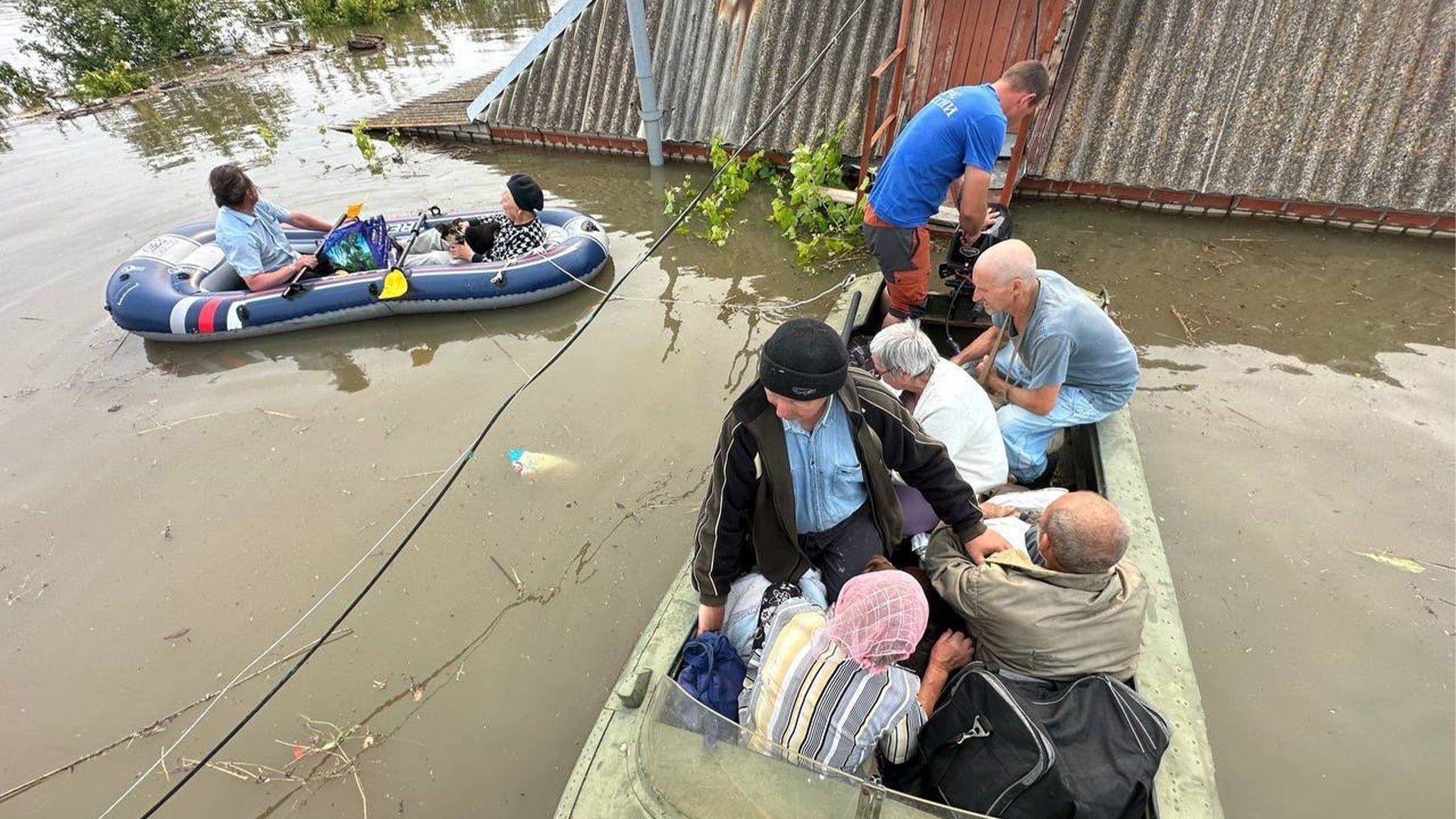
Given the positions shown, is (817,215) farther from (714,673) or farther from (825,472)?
(714,673)

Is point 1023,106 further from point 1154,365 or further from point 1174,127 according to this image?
point 1174,127

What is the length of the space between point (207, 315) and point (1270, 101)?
1050cm

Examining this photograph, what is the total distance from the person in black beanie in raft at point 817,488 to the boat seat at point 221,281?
6614mm

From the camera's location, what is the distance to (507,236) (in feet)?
20.9

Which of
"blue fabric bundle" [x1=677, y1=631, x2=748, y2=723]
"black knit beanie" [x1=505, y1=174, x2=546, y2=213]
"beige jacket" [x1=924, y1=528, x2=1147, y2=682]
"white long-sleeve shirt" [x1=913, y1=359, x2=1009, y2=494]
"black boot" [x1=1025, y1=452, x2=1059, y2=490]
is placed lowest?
"blue fabric bundle" [x1=677, y1=631, x2=748, y2=723]

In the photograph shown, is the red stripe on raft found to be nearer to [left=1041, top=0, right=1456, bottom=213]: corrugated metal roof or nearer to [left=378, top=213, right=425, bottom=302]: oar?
[left=378, top=213, right=425, bottom=302]: oar

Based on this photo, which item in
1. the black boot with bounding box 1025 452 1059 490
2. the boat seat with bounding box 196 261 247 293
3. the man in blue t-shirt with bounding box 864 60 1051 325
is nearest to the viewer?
the black boot with bounding box 1025 452 1059 490

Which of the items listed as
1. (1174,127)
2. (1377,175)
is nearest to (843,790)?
(1174,127)

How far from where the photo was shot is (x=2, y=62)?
13.9 m

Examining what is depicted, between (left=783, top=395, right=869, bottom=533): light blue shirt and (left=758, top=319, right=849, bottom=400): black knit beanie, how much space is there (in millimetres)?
298

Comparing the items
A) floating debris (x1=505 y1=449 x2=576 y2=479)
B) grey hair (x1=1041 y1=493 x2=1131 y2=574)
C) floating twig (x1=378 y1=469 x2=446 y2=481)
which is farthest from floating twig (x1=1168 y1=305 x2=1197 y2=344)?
floating twig (x1=378 y1=469 x2=446 y2=481)

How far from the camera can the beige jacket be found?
203 cm

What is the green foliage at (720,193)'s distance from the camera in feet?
23.3

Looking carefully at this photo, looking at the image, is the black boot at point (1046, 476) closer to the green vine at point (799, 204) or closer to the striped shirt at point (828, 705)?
the striped shirt at point (828, 705)
